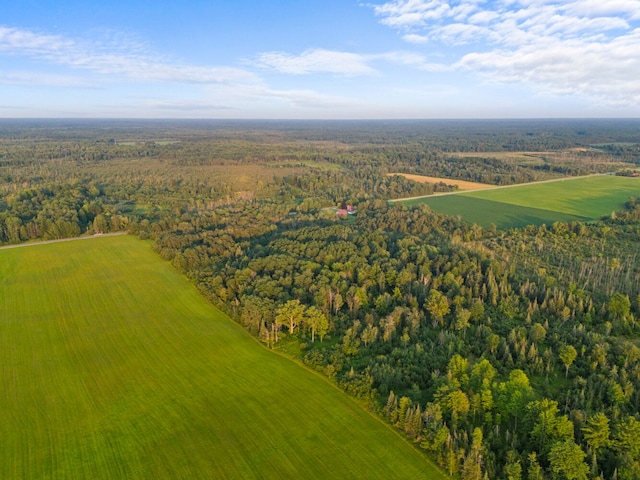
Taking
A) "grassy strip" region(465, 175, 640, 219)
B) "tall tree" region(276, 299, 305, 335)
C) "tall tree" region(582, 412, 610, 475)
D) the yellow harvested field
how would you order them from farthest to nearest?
the yellow harvested field → "grassy strip" region(465, 175, 640, 219) → "tall tree" region(276, 299, 305, 335) → "tall tree" region(582, 412, 610, 475)

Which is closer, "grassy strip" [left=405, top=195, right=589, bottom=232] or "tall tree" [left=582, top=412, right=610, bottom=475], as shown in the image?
"tall tree" [left=582, top=412, right=610, bottom=475]

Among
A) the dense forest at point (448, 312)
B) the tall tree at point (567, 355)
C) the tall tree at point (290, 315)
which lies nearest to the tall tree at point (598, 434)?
the dense forest at point (448, 312)

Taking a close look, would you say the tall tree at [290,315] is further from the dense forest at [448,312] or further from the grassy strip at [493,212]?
the grassy strip at [493,212]

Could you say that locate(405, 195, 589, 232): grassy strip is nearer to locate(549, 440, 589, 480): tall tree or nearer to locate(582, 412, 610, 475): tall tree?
locate(582, 412, 610, 475): tall tree

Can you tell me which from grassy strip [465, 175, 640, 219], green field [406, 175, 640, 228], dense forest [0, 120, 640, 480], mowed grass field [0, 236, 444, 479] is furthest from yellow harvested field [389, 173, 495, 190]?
mowed grass field [0, 236, 444, 479]

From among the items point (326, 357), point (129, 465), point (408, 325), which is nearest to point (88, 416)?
point (129, 465)

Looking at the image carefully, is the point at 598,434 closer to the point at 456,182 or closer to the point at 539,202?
the point at 539,202

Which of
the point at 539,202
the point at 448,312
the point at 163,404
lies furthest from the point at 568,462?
the point at 539,202

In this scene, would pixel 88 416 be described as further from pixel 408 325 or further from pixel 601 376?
pixel 601 376
